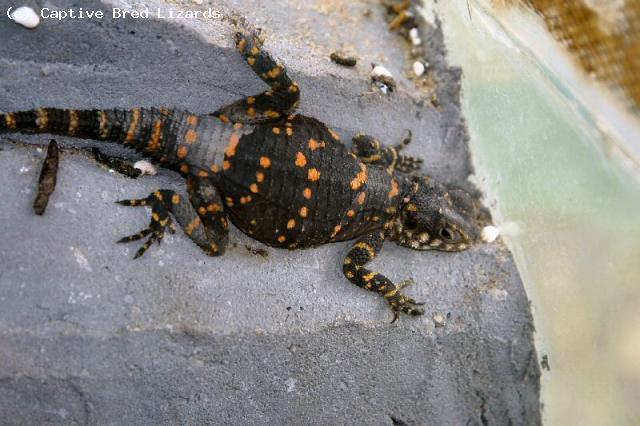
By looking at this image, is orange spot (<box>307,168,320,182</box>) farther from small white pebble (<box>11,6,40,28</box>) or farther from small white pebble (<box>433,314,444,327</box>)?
small white pebble (<box>11,6,40,28</box>)

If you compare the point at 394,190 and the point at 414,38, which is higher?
the point at 414,38

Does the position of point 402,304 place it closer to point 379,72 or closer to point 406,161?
point 406,161

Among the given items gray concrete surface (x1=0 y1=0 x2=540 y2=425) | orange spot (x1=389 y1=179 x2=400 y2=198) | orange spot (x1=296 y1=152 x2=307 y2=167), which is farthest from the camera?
orange spot (x1=389 y1=179 x2=400 y2=198)

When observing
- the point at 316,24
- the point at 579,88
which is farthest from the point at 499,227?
the point at 316,24

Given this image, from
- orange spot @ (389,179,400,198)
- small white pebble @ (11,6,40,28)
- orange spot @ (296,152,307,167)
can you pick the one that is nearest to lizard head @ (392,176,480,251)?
orange spot @ (389,179,400,198)

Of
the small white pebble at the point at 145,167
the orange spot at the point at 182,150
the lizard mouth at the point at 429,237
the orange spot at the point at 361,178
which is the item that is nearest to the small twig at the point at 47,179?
the small white pebble at the point at 145,167

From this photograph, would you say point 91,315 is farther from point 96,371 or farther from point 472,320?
point 472,320

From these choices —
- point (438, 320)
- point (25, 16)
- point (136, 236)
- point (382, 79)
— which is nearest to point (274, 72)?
point (382, 79)
